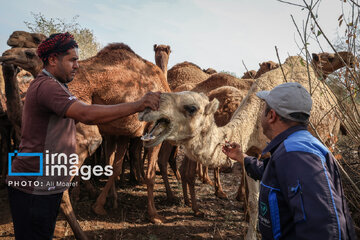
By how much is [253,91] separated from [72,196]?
3.97m

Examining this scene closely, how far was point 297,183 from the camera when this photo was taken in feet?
4.13

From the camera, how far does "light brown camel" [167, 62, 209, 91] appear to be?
374 inches

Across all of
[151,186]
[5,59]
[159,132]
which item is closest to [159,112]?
[159,132]

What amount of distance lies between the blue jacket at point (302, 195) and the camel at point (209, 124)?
109 centimetres

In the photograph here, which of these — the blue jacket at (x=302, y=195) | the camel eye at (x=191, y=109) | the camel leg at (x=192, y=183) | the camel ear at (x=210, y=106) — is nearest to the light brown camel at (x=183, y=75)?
the camel leg at (x=192, y=183)

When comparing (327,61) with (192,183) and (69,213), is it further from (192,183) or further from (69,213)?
(69,213)

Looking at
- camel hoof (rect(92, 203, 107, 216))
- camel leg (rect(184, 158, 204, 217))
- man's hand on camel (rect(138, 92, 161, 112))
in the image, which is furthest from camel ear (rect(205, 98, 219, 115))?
camel hoof (rect(92, 203, 107, 216))

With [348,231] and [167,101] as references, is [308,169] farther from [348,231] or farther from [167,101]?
[167,101]

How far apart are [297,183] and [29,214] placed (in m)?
1.94

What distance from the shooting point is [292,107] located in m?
1.56

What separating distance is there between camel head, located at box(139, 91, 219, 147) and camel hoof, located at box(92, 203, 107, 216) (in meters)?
2.49

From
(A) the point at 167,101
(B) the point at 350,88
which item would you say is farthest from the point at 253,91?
(A) the point at 167,101

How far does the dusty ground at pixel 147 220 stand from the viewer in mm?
4207

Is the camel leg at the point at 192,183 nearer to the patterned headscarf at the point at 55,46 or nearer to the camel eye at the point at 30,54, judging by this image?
the camel eye at the point at 30,54
